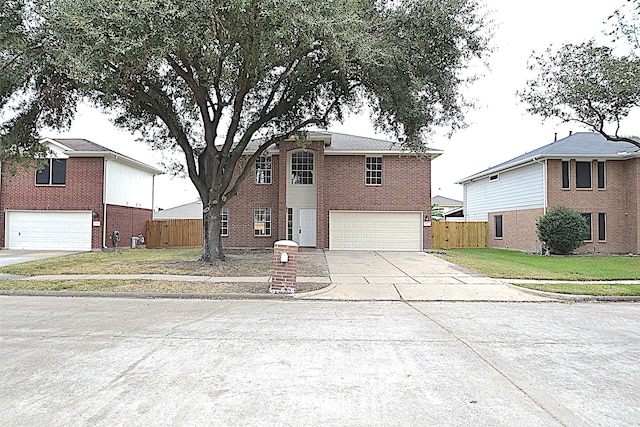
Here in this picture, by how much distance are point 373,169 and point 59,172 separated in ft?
52.1

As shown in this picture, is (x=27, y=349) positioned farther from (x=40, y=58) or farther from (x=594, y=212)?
(x=594, y=212)

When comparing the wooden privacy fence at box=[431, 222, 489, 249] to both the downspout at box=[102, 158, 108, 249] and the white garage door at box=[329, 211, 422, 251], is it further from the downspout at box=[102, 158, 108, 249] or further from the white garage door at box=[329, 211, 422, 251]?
the downspout at box=[102, 158, 108, 249]

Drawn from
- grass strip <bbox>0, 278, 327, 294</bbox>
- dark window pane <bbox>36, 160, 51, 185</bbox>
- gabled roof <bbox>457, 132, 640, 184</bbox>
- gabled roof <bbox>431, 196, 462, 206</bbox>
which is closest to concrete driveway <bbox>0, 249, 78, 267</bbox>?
dark window pane <bbox>36, 160, 51, 185</bbox>

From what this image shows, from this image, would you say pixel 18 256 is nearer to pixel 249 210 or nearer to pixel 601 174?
pixel 249 210

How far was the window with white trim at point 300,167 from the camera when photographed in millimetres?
24234

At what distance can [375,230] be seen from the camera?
24328 millimetres

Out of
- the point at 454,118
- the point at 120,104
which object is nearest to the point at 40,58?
the point at 120,104

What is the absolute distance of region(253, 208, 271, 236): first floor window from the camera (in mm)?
24500

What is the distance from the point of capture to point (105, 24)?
10.3 metres

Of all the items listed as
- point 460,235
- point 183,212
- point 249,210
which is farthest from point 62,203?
point 460,235

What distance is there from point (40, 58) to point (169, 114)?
4516 millimetres

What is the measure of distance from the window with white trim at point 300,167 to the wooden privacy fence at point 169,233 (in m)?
9.80

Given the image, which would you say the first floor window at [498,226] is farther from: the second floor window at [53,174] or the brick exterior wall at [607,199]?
the second floor window at [53,174]

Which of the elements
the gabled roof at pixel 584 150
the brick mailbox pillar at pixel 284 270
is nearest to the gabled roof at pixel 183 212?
the gabled roof at pixel 584 150
